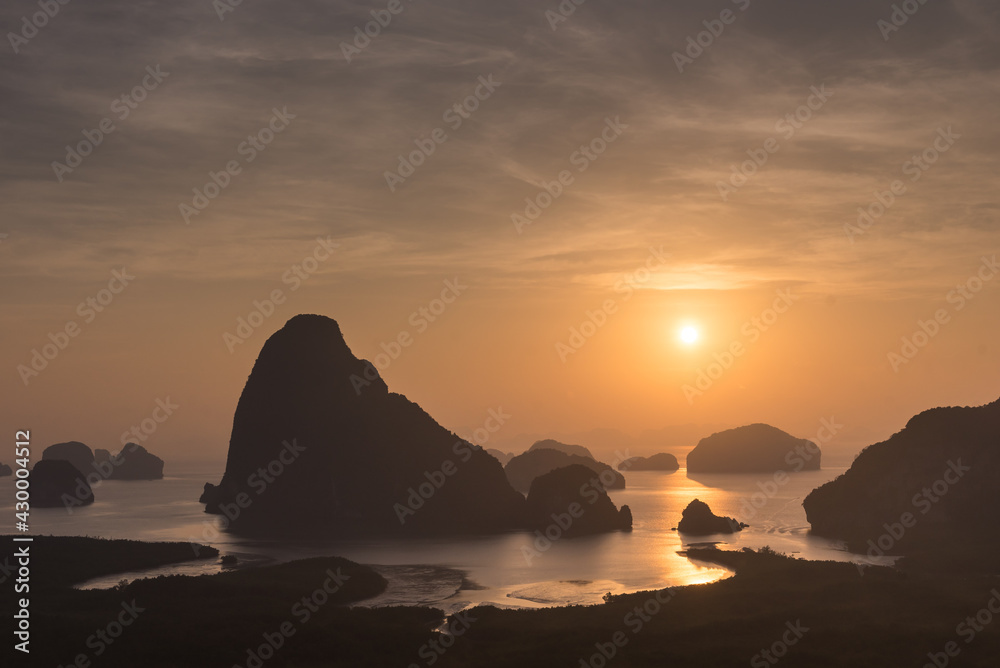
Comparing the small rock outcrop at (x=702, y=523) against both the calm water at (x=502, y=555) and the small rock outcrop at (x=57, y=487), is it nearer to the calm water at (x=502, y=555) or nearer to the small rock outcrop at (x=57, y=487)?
the calm water at (x=502, y=555)

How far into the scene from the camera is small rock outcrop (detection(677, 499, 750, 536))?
13175 centimetres

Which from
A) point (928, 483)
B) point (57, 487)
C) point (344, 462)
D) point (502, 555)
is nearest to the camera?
point (502, 555)

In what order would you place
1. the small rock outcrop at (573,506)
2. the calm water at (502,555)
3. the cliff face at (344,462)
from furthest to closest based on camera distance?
the cliff face at (344,462)
the small rock outcrop at (573,506)
the calm water at (502,555)

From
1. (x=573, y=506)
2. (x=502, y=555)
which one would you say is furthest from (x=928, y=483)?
(x=502, y=555)

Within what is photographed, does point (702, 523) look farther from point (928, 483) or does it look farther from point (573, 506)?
point (928, 483)

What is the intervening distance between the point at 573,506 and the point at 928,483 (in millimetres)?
51810

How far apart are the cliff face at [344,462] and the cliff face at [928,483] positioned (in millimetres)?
53926

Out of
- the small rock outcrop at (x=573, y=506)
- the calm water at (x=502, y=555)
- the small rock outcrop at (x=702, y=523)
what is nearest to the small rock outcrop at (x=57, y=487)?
the calm water at (x=502, y=555)

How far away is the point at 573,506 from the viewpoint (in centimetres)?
13512

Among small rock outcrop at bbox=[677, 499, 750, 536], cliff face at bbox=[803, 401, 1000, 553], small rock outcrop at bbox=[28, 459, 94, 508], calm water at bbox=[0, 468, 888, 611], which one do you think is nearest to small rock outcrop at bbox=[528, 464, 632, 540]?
calm water at bbox=[0, 468, 888, 611]

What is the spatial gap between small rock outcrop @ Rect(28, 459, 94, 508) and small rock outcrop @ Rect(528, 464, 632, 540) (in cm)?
10943

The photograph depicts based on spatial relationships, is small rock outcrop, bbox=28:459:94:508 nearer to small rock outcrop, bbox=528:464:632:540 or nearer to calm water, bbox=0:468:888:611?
calm water, bbox=0:468:888:611

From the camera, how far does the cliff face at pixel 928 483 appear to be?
10300cm

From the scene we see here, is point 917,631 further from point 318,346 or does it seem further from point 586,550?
point 318,346
